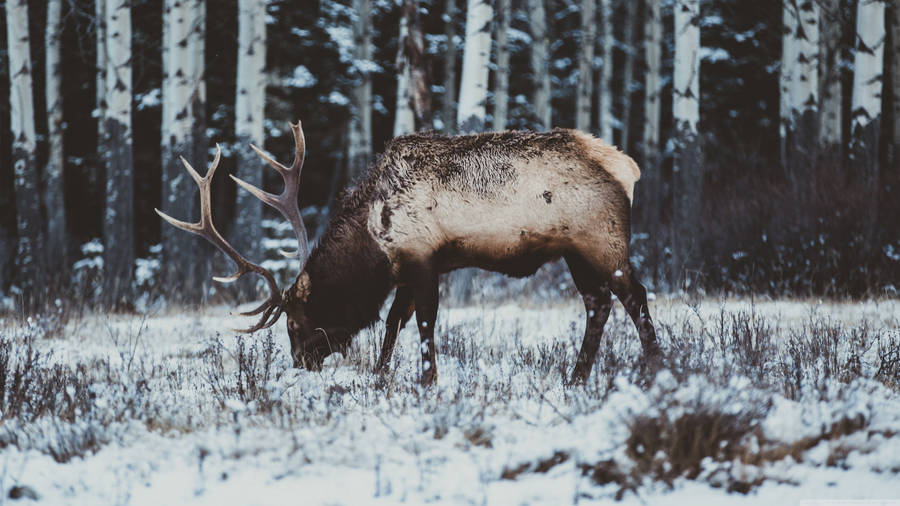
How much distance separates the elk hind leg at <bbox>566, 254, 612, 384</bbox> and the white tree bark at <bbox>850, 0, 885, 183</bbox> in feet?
17.0

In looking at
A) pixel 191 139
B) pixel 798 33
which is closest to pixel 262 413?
pixel 191 139

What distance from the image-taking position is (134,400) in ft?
12.9

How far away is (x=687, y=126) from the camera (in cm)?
909

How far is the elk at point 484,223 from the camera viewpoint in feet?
15.1

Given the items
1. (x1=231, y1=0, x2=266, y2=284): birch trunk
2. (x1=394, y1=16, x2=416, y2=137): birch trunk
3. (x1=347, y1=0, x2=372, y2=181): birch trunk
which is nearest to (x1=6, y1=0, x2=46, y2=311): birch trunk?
(x1=231, y1=0, x2=266, y2=284): birch trunk

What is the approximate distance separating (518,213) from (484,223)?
21 cm

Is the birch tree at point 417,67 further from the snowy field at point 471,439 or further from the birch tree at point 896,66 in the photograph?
the birch tree at point 896,66

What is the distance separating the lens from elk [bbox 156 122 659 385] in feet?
15.1

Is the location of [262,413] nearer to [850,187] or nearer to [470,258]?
[470,258]

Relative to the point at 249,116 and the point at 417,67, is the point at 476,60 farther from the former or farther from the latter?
the point at 249,116

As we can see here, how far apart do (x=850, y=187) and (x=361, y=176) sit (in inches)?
232

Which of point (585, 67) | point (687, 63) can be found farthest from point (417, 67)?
point (585, 67)

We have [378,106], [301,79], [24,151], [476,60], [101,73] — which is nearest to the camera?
[476,60]

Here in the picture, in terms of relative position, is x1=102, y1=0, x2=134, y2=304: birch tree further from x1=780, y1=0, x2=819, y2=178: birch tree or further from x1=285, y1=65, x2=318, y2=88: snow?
x1=780, y1=0, x2=819, y2=178: birch tree
